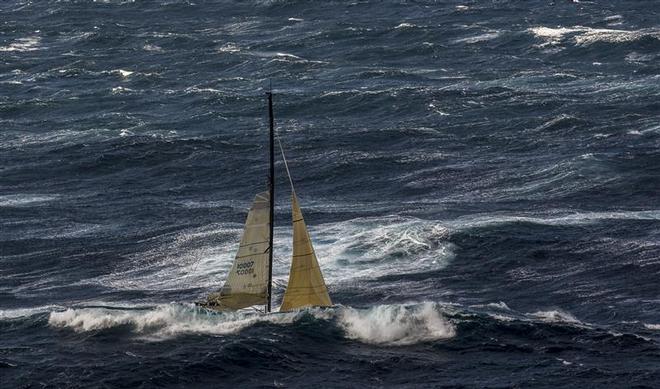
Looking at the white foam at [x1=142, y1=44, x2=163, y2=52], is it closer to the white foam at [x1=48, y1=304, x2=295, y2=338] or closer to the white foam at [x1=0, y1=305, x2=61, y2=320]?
the white foam at [x1=0, y1=305, x2=61, y2=320]

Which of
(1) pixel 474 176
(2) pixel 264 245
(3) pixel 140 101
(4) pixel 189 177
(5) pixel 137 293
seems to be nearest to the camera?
(2) pixel 264 245

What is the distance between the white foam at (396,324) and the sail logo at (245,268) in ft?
20.8

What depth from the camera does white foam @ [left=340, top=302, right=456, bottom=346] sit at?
229 feet

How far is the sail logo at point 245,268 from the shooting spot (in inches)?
2714

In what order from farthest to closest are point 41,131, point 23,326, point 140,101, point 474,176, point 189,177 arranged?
point 140,101, point 41,131, point 189,177, point 474,176, point 23,326

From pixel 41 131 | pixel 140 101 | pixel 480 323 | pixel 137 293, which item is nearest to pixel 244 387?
pixel 480 323

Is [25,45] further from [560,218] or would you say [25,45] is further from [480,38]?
[560,218]

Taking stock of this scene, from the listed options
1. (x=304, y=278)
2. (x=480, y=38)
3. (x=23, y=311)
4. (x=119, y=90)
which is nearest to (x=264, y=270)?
(x=304, y=278)

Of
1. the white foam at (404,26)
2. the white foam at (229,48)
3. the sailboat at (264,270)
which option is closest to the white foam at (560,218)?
the sailboat at (264,270)

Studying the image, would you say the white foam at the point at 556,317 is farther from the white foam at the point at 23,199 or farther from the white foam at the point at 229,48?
the white foam at the point at 229,48

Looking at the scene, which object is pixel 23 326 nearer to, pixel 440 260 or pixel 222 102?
pixel 440 260

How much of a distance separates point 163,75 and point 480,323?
9500 centimetres

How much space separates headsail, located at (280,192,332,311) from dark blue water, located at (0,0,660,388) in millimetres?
2251

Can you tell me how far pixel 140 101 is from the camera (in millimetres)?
146375
